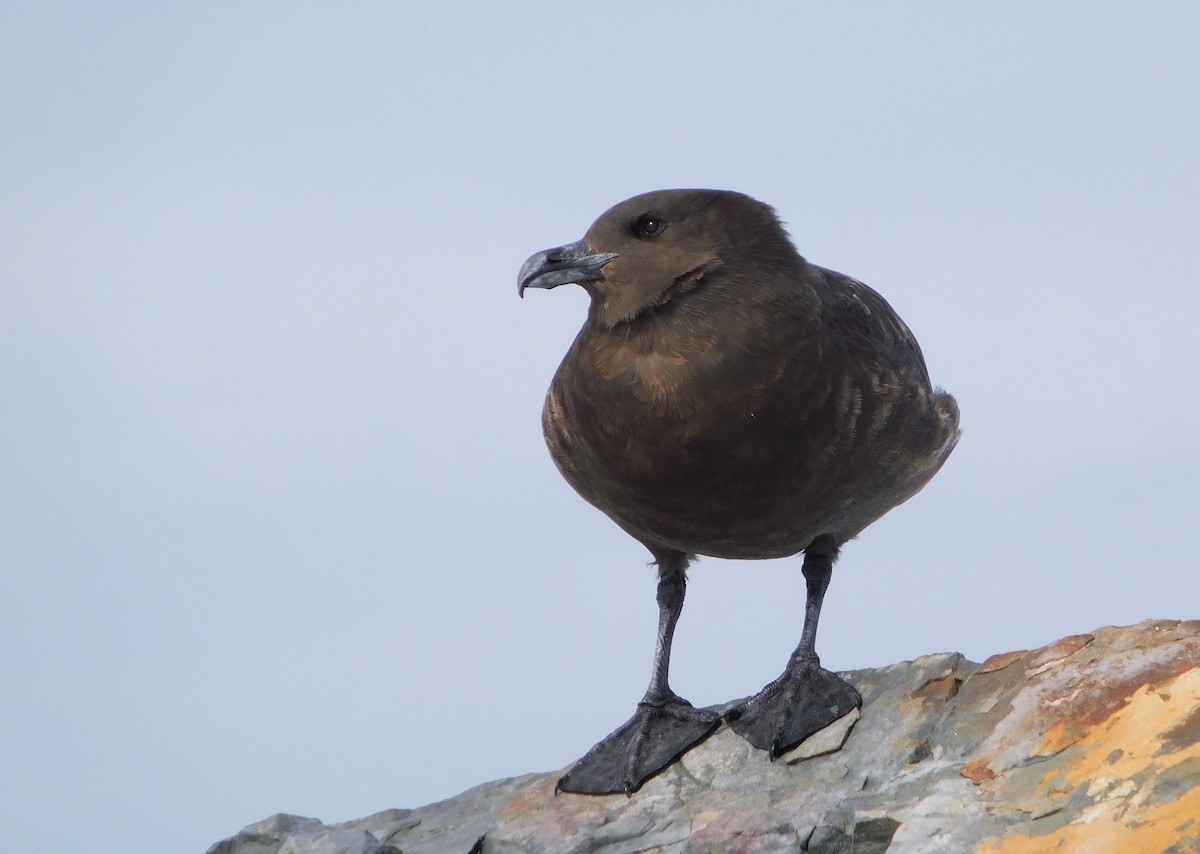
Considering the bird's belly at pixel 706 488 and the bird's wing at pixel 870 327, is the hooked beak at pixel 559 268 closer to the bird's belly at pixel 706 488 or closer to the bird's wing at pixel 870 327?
the bird's belly at pixel 706 488

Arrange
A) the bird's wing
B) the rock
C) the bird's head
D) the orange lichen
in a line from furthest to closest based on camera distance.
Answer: the bird's wing
the bird's head
the rock
the orange lichen

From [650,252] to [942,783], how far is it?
212 cm

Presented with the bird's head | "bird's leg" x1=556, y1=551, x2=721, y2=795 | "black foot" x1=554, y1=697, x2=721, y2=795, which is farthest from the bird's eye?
"black foot" x1=554, y1=697, x2=721, y2=795

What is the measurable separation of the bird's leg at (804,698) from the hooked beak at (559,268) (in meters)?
1.59

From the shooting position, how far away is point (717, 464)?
17.9ft

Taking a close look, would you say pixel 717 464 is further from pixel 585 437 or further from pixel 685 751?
pixel 685 751

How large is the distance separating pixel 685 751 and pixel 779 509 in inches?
46.3

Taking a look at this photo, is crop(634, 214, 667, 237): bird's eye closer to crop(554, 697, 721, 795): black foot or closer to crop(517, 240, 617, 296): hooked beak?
crop(517, 240, 617, 296): hooked beak

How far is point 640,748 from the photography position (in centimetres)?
618

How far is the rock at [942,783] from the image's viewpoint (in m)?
4.68

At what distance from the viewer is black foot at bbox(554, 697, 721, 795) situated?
609 cm

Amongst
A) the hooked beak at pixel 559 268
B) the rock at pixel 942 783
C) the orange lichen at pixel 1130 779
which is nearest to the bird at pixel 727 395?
the hooked beak at pixel 559 268

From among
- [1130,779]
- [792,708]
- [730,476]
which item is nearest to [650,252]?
[730,476]

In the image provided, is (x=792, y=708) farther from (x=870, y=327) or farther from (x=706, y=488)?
(x=870, y=327)
